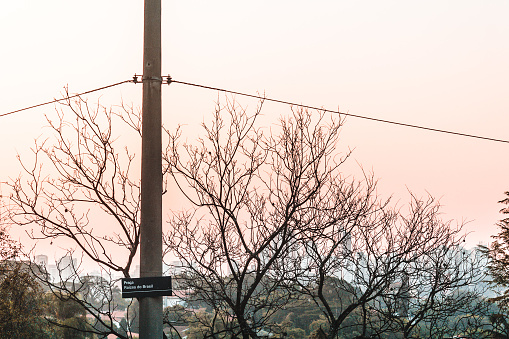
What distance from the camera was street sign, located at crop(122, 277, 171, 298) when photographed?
4.83 metres

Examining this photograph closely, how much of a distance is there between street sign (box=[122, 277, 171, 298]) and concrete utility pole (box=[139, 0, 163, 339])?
0.09 m

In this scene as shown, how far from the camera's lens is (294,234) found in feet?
26.8

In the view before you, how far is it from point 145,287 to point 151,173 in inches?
36.5

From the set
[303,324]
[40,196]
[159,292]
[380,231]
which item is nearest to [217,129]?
[40,196]

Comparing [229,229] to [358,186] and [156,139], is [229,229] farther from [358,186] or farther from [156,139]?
[156,139]

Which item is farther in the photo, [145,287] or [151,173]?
[151,173]

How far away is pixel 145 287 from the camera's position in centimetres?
484

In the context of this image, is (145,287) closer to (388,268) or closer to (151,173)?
(151,173)

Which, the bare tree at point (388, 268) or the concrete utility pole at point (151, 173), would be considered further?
the bare tree at point (388, 268)

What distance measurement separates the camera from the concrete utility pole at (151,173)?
4902mm

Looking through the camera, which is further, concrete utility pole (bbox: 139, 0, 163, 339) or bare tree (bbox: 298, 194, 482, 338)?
bare tree (bbox: 298, 194, 482, 338)

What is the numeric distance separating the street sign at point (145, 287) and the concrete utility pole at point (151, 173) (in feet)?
0.29

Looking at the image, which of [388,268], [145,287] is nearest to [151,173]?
[145,287]

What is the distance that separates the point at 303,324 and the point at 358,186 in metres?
59.0
